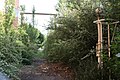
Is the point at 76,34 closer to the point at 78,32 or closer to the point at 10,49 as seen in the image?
the point at 78,32

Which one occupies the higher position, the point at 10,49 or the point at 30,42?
the point at 10,49

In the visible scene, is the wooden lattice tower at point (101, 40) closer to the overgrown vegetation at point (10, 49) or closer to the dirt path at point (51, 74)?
the dirt path at point (51, 74)

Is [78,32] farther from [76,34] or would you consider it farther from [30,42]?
[30,42]

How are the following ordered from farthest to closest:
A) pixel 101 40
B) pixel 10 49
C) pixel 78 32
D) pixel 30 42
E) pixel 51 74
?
pixel 30 42 < pixel 51 74 < pixel 10 49 < pixel 78 32 < pixel 101 40

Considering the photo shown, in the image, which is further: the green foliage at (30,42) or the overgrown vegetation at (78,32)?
the green foliage at (30,42)

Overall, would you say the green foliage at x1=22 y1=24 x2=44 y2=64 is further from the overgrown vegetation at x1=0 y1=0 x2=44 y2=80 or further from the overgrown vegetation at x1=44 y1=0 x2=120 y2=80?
the overgrown vegetation at x1=44 y1=0 x2=120 y2=80

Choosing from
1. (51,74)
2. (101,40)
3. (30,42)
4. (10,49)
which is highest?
(101,40)

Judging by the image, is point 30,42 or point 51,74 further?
point 30,42

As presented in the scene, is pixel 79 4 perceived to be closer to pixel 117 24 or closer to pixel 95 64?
pixel 117 24

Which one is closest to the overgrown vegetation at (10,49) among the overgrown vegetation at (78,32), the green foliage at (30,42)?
the green foliage at (30,42)

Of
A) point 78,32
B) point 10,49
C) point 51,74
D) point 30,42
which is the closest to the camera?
point 78,32

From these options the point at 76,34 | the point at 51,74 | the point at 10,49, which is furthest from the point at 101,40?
the point at 10,49

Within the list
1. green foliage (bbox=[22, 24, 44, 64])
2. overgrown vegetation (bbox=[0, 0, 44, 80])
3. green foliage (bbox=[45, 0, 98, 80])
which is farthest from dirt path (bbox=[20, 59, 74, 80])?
green foliage (bbox=[22, 24, 44, 64])

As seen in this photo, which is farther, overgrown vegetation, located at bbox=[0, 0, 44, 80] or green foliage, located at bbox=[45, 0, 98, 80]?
green foliage, located at bbox=[45, 0, 98, 80]
